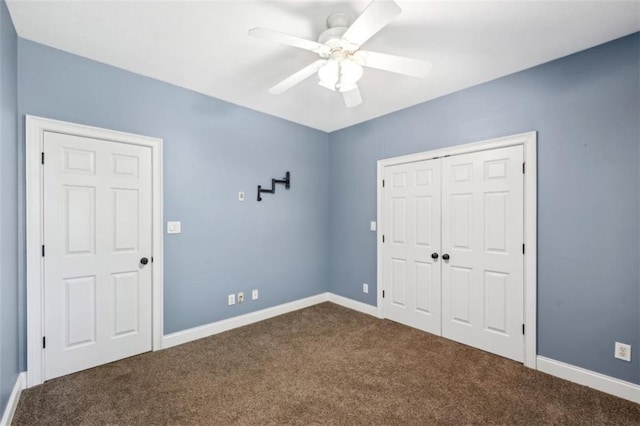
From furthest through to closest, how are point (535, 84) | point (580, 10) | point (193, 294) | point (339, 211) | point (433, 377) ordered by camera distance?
1. point (339, 211)
2. point (193, 294)
3. point (535, 84)
4. point (433, 377)
5. point (580, 10)

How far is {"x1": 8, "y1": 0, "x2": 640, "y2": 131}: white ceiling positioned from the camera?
1853mm

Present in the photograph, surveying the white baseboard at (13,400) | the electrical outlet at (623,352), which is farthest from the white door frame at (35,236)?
the electrical outlet at (623,352)

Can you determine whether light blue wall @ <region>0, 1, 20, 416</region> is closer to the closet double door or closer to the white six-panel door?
the white six-panel door

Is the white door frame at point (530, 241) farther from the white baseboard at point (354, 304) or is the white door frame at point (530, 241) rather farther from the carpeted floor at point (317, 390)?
the white baseboard at point (354, 304)

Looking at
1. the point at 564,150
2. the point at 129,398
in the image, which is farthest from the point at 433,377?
the point at 129,398

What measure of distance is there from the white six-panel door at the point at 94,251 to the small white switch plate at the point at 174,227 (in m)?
0.17

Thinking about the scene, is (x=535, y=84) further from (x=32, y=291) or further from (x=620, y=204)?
(x=32, y=291)

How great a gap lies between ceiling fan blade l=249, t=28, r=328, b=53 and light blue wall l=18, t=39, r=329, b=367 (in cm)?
174

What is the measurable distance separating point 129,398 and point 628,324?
3706 millimetres

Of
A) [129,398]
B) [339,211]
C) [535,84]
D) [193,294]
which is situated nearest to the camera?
[129,398]

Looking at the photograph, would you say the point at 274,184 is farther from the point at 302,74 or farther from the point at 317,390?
the point at 317,390

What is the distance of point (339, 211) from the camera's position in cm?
434

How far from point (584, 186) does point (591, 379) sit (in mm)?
1515

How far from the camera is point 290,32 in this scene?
2.08m
